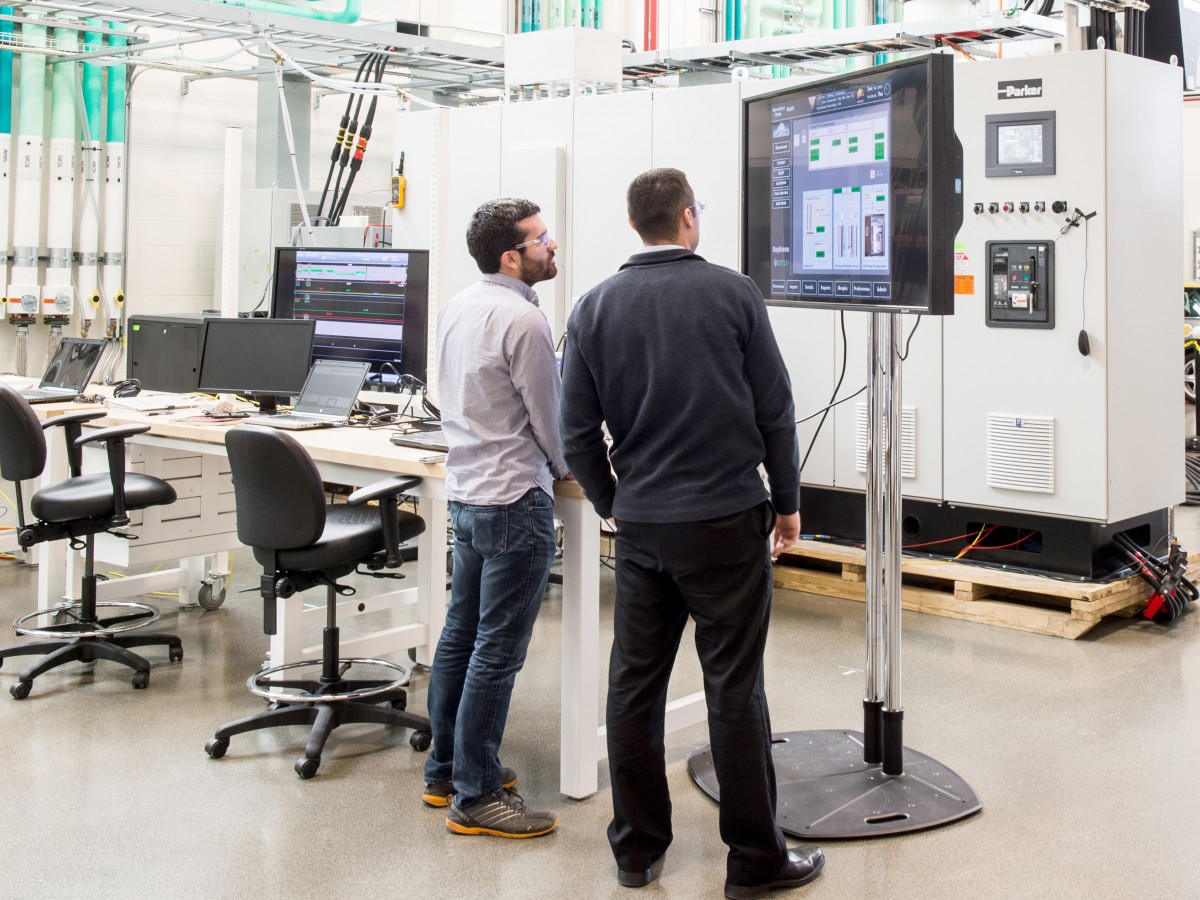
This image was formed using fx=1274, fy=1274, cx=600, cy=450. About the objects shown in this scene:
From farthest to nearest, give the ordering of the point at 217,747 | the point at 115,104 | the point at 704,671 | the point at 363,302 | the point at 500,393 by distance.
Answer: the point at 115,104, the point at 363,302, the point at 217,747, the point at 500,393, the point at 704,671

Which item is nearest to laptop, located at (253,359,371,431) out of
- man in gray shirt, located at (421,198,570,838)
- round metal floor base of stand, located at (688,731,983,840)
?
man in gray shirt, located at (421,198,570,838)

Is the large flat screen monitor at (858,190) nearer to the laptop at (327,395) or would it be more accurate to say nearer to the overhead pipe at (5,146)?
the laptop at (327,395)

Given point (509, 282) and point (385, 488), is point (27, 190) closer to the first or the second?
point (385, 488)

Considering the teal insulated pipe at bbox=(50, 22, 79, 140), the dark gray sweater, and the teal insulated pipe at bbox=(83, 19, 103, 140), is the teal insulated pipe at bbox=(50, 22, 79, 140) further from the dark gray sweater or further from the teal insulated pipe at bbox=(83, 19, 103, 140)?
the dark gray sweater

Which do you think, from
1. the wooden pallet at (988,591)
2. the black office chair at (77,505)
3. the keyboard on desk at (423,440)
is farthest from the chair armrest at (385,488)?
the wooden pallet at (988,591)

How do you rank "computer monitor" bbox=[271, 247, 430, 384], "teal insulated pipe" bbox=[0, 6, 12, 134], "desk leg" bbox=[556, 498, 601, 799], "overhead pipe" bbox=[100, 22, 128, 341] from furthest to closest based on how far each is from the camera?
1. "overhead pipe" bbox=[100, 22, 128, 341]
2. "teal insulated pipe" bbox=[0, 6, 12, 134]
3. "computer monitor" bbox=[271, 247, 430, 384]
4. "desk leg" bbox=[556, 498, 601, 799]

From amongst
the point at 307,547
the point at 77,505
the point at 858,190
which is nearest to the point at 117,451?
the point at 77,505

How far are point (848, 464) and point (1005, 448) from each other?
742 millimetres

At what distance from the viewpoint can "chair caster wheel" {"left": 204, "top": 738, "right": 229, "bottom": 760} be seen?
11.6ft

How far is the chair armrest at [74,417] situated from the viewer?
14.2 ft

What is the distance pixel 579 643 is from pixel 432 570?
113 centimetres

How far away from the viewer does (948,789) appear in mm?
3221

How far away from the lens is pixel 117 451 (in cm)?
416

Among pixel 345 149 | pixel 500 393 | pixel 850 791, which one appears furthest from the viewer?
pixel 345 149
